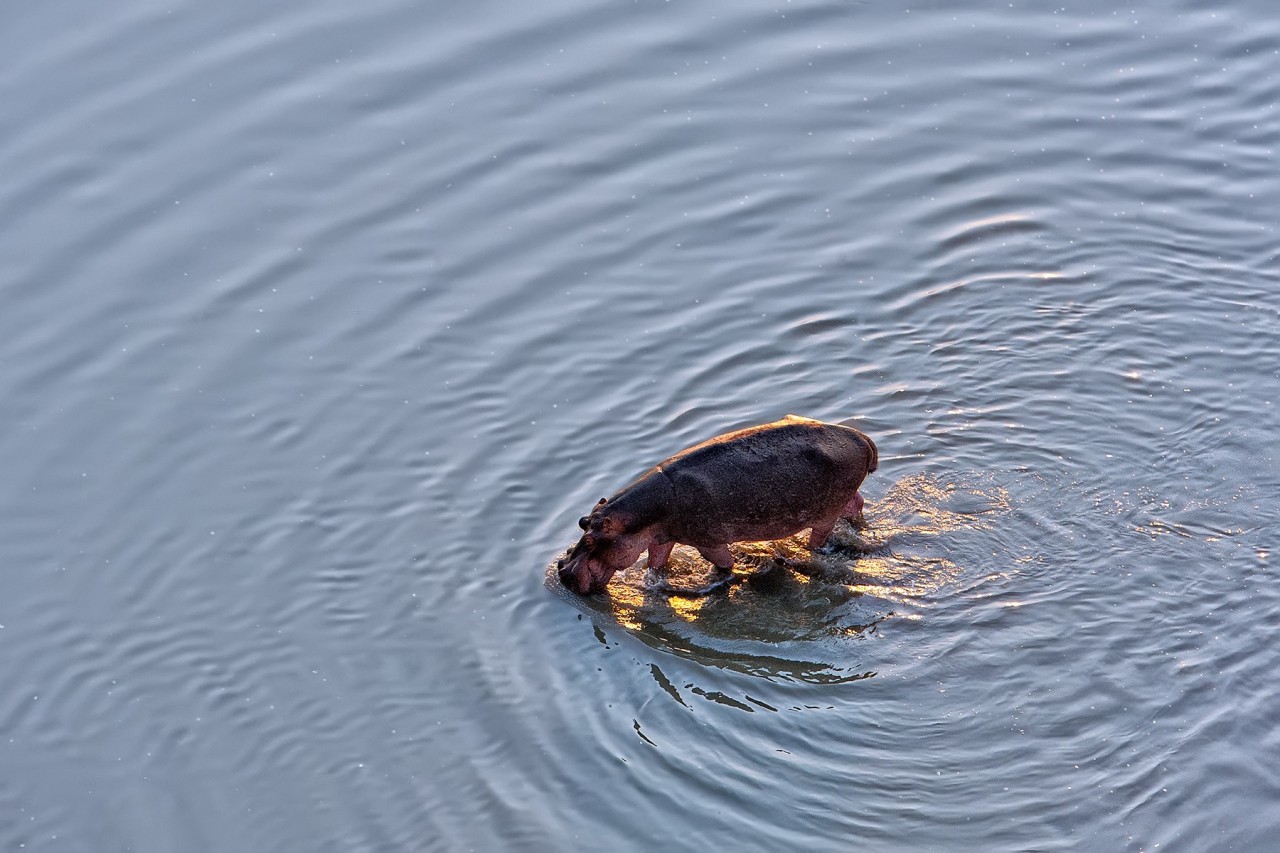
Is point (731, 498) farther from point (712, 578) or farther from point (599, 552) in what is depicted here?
point (599, 552)

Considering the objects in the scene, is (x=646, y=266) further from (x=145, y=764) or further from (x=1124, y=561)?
(x=145, y=764)

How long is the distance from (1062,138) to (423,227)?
21.1 ft

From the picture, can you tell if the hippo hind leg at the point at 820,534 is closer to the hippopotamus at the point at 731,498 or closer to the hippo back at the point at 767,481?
the hippopotamus at the point at 731,498

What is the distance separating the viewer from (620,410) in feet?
43.3

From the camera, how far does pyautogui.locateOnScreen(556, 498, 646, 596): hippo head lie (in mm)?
11445

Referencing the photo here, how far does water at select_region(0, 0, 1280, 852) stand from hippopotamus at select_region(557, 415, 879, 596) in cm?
Result: 39

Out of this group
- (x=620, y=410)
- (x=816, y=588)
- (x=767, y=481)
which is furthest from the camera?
(x=620, y=410)

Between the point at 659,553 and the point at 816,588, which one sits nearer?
the point at 816,588

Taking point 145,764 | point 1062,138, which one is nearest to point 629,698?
point 145,764

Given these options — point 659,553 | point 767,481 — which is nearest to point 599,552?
point 659,553

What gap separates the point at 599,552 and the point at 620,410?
1.99 metres

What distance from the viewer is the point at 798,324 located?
1402 cm

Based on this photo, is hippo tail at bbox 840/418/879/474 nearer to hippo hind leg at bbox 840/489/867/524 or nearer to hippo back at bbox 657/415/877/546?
hippo back at bbox 657/415/877/546

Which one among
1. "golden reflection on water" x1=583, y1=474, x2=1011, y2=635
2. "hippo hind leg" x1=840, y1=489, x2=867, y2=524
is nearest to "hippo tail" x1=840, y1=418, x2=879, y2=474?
"hippo hind leg" x1=840, y1=489, x2=867, y2=524
